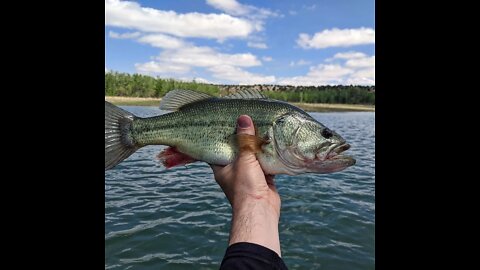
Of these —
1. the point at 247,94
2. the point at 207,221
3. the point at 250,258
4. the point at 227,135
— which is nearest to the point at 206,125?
the point at 227,135

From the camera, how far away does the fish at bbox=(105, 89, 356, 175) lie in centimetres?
331

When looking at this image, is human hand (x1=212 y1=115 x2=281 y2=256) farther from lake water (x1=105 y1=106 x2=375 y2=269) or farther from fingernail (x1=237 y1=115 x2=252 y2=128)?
lake water (x1=105 y1=106 x2=375 y2=269)

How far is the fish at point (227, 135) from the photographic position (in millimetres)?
3314

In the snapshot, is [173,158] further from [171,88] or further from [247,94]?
[171,88]

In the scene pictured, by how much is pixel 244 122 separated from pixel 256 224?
3.33 feet

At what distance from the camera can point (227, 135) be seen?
334 centimetres

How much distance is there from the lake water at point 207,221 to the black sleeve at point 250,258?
6.22 metres

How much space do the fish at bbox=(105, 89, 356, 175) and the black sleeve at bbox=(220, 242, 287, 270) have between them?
110 cm

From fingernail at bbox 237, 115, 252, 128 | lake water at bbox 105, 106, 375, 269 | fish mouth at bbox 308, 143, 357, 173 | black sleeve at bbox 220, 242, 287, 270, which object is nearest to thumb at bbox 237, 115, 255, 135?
fingernail at bbox 237, 115, 252, 128

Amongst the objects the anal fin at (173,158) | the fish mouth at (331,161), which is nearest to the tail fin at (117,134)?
the anal fin at (173,158)
